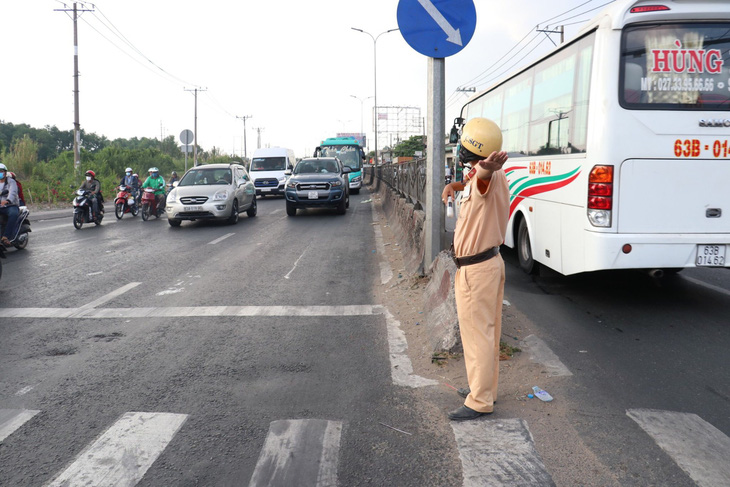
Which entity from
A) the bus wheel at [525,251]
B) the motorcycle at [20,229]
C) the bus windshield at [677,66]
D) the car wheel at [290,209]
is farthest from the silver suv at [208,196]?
the bus windshield at [677,66]

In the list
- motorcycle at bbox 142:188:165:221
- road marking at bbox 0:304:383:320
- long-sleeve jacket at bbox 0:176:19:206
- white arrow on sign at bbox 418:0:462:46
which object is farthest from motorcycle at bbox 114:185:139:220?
white arrow on sign at bbox 418:0:462:46

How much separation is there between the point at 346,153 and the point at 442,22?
28759 millimetres

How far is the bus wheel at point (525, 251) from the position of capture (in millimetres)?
7909

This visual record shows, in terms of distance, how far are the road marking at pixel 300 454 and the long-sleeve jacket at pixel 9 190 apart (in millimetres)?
9301

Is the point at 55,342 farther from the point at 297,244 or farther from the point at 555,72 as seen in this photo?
the point at 297,244

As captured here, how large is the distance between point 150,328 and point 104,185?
1002 inches

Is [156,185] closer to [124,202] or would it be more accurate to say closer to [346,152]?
[124,202]

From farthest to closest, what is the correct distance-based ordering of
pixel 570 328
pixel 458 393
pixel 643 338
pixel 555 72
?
1. pixel 555 72
2. pixel 570 328
3. pixel 643 338
4. pixel 458 393

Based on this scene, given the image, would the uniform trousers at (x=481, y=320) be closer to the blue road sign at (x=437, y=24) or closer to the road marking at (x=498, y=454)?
the road marking at (x=498, y=454)

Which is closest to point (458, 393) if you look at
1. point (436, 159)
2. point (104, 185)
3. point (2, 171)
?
point (436, 159)

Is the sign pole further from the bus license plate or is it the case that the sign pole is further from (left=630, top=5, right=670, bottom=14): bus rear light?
the bus license plate

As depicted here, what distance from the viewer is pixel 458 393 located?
3.93 m

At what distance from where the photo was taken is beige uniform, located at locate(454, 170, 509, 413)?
11.3 ft

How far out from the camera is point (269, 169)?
A: 29859 mm
